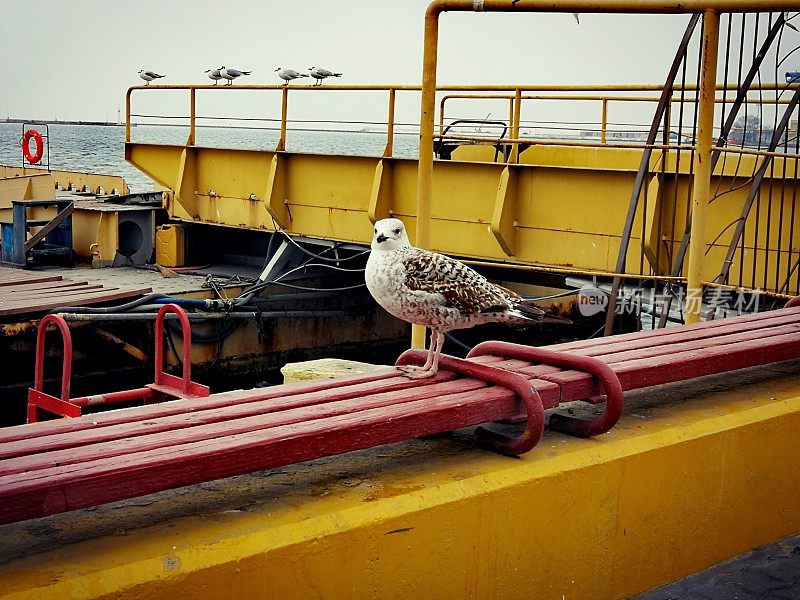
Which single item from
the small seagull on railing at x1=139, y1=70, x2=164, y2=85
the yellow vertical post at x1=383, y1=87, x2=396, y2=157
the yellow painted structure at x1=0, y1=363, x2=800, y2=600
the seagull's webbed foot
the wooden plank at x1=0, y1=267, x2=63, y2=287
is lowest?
the wooden plank at x1=0, y1=267, x2=63, y2=287

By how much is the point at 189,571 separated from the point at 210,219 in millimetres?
13146

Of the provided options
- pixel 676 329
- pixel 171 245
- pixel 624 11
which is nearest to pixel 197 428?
pixel 676 329

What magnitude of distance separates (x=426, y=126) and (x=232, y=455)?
8.92 ft

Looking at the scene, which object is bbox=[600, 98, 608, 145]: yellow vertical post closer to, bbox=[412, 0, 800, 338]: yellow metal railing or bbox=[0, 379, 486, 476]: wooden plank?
bbox=[412, 0, 800, 338]: yellow metal railing

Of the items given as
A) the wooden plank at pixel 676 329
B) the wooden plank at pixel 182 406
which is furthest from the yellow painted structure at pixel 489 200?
the wooden plank at pixel 182 406

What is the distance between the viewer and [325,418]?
3307 millimetres

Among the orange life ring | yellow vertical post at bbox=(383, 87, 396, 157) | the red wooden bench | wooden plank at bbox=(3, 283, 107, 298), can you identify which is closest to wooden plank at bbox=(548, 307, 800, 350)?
the red wooden bench

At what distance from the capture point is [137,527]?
2900mm

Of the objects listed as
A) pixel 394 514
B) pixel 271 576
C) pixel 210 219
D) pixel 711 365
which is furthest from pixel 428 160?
pixel 210 219

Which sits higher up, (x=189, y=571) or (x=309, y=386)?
(x=309, y=386)

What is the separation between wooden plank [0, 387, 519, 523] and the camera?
259cm

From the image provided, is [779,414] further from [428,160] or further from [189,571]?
[189,571]

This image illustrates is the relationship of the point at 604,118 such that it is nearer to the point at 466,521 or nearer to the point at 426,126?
the point at 426,126

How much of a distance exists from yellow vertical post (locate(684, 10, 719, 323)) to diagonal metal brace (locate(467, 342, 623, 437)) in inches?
63.7
